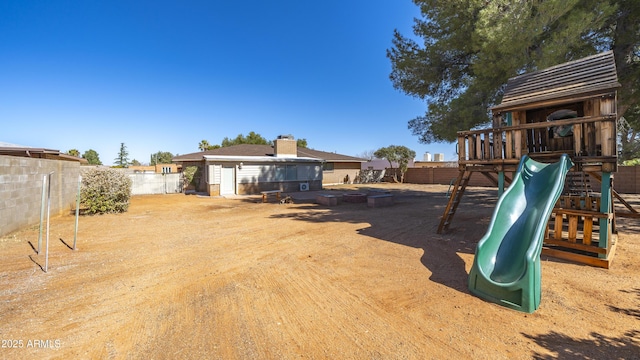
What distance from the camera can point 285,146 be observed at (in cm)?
2283

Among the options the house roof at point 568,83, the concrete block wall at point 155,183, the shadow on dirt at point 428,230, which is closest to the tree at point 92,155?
the concrete block wall at point 155,183

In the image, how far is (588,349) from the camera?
107 inches

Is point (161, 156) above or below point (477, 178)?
above

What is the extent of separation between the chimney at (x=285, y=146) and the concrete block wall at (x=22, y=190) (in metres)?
14.1

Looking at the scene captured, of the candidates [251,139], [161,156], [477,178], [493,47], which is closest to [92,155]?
[161,156]

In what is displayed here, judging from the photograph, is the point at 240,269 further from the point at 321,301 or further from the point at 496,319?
the point at 496,319

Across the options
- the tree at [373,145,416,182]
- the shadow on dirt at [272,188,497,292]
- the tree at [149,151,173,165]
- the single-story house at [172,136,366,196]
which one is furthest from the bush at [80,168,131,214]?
the tree at [149,151,173,165]

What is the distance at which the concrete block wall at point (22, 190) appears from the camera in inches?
278

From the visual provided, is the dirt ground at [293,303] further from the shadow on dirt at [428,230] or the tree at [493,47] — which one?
the tree at [493,47]

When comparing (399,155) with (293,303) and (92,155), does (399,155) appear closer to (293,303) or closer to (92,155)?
(293,303)

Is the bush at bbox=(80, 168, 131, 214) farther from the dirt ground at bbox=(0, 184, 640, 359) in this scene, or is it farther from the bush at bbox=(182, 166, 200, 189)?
the bush at bbox=(182, 166, 200, 189)

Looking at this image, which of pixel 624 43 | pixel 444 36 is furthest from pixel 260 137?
pixel 624 43

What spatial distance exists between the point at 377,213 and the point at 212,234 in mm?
6444

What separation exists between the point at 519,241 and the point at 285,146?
19878 mm
